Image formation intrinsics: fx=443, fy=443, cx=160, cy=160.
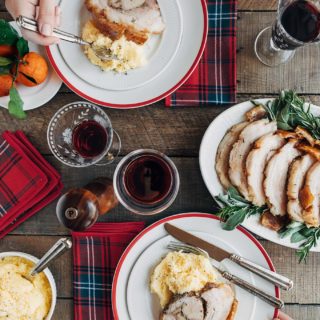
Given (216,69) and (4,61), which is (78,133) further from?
(216,69)

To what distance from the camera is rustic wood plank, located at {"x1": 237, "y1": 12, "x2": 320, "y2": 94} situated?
160 centimetres

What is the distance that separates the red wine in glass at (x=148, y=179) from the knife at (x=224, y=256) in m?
0.14

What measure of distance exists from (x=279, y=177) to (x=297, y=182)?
0.06 metres

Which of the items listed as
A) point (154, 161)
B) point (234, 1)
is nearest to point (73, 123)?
point (154, 161)

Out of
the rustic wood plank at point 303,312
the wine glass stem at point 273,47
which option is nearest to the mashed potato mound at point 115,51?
the wine glass stem at point 273,47

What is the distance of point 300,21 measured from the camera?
4.66ft

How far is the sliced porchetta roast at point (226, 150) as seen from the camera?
1529 millimetres

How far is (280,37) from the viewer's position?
1.44 m

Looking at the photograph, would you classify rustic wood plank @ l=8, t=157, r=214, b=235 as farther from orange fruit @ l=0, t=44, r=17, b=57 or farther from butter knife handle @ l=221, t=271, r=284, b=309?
orange fruit @ l=0, t=44, r=17, b=57

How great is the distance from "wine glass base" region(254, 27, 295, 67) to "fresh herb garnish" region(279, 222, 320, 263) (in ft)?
1.91

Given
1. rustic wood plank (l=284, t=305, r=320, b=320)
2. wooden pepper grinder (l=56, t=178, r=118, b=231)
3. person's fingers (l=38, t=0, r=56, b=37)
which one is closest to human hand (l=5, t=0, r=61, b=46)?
person's fingers (l=38, t=0, r=56, b=37)

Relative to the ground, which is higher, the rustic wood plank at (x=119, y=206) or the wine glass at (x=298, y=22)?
the wine glass at (x=298, y=22)

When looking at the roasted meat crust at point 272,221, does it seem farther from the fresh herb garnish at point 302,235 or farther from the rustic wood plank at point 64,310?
the rustic wood plank at point 64,310

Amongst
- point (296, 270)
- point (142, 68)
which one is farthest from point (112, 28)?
point (296, 270)
